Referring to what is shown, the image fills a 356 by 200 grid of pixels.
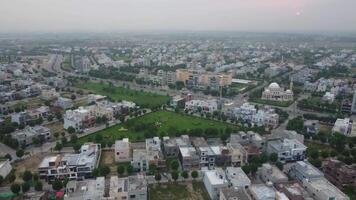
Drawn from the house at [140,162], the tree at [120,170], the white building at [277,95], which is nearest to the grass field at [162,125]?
the house at [140,162]

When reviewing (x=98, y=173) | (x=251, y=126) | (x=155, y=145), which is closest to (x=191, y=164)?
(x=155, y=145)

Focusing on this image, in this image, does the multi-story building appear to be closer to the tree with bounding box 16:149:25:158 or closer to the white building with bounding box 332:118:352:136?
the tree with bounding box 16:149:25:158

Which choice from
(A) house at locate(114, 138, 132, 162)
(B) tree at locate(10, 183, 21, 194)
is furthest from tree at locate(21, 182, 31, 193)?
(A) house at locate(114, 138, 132, 162)

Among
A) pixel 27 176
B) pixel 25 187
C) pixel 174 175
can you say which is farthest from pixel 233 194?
pixel 27 176

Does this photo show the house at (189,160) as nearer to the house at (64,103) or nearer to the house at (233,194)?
the house at (233,194)

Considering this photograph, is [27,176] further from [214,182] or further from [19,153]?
[214,182]

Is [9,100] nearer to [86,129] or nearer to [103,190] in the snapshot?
[86,129]
